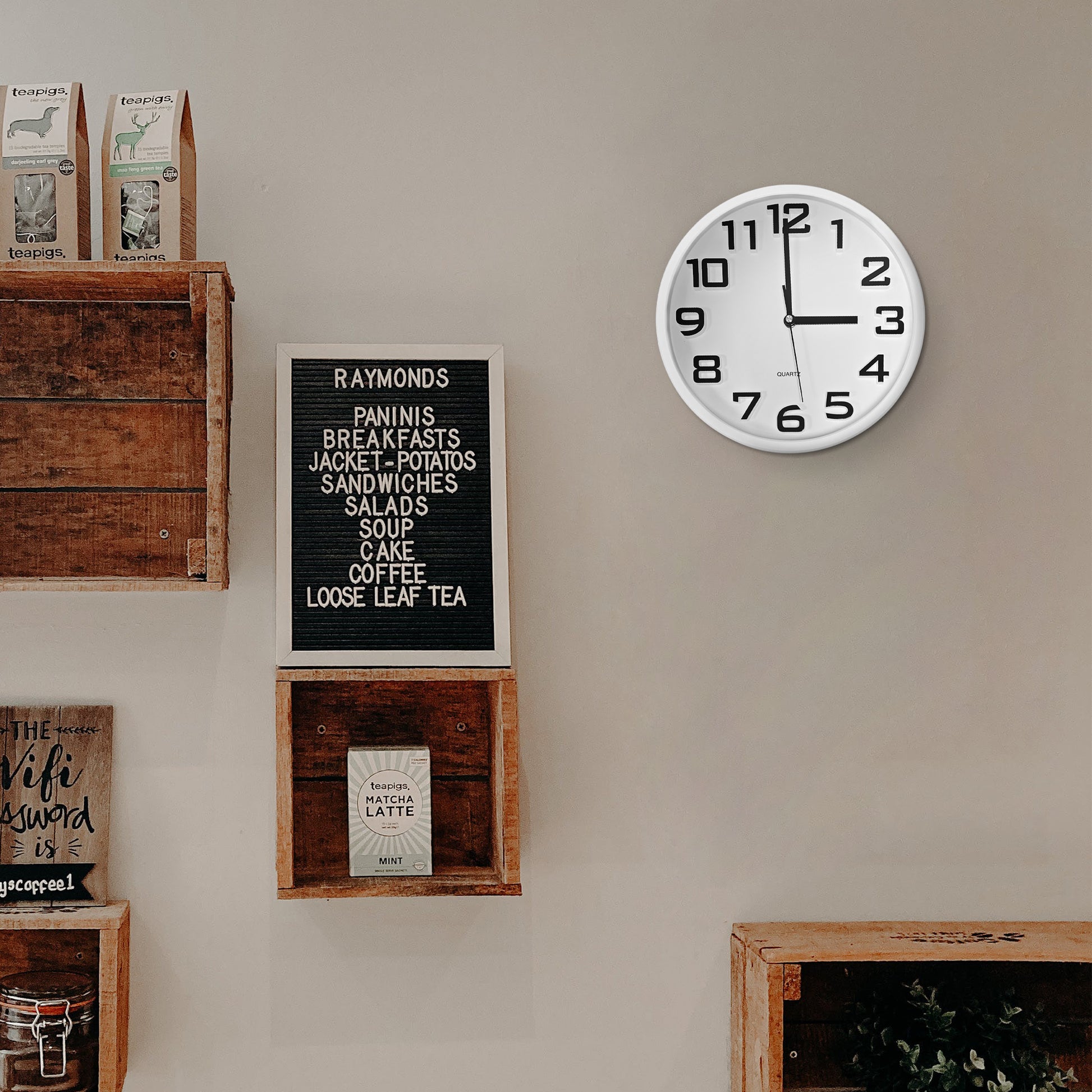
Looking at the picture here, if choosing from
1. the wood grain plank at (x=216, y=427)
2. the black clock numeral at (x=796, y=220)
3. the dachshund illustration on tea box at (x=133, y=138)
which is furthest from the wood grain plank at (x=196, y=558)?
the black clock numeral at (x=796, y=220)

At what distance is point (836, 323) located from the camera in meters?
1.31

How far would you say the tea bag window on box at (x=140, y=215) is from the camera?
116 cm

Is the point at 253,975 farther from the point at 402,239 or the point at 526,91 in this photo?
the point at 526,91

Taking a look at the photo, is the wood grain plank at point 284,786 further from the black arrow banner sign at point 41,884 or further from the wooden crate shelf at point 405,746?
the black arrow banner sign at point 41,884

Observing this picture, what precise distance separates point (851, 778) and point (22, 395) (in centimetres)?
116

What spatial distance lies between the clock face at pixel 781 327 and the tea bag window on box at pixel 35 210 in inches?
28.9

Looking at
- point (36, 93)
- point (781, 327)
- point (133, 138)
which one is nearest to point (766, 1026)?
point (781, 327)

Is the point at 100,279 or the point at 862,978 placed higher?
the point at 100,279

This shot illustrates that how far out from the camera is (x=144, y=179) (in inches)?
45.8

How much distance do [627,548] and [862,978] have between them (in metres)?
0.63

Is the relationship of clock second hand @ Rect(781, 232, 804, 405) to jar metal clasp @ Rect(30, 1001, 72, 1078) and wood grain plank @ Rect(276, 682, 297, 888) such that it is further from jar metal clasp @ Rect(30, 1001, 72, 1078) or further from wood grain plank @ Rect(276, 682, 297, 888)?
jar metal clasp @ Rect(30, 1001, 72, 1078)

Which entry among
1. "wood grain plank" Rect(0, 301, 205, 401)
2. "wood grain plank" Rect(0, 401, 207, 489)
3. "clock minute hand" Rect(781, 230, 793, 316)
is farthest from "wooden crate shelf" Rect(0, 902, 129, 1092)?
"clock minute hand" Rect(781, 230, 793, 316)

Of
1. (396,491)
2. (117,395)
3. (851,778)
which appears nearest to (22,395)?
(117,395)

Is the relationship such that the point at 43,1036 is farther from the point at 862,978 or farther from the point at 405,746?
the point at 862,978
